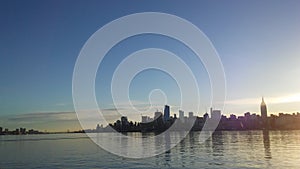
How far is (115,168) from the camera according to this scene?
52219 millimetres

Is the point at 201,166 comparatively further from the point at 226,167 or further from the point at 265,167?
the point at 265,167

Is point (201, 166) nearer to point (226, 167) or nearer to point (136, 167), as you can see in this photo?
point (226, 167)

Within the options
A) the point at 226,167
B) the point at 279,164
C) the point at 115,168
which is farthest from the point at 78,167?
the point at 279,164

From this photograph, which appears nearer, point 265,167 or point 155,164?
point 265,167

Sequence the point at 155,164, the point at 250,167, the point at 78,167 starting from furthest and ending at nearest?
1. the point at 155,164
2. the point at 78,167
3. the point at 250,167

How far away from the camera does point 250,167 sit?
50.5m

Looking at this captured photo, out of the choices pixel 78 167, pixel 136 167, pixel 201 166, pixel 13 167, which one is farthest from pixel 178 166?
pixel 13 167

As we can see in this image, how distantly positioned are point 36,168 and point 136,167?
17293 mm

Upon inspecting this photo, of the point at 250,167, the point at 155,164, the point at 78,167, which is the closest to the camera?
the point at 250,167

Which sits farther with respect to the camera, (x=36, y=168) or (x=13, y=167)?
(x=13, y=167)

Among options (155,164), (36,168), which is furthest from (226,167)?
(36,168)

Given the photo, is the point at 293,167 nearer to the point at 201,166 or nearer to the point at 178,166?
the point at 201,166

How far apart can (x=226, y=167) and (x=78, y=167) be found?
2370cm

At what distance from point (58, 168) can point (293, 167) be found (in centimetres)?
3699
